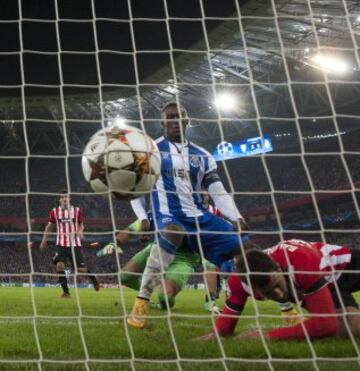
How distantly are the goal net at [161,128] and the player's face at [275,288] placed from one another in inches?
5.4

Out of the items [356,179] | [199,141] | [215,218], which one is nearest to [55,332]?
[215,218]

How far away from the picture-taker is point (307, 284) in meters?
3.13

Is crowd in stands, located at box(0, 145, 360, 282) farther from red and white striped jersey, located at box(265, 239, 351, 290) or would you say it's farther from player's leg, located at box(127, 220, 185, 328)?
red and white striped jersey, located at box(265, 239, 351, 290)

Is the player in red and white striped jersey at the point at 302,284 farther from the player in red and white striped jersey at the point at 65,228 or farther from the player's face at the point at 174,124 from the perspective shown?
the player in red and white striped jersey at the point at 65,228

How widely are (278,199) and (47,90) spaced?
40.0ft

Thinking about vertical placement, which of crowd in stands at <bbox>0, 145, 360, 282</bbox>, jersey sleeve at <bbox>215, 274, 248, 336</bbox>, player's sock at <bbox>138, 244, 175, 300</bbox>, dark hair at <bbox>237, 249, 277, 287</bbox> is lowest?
jersey sleeve at <bbox>215, 274, 248, 336</bbox>

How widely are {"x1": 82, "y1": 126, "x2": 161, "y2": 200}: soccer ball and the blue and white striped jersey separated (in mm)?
567

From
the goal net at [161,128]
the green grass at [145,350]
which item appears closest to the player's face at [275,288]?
the goal net at [161,128]

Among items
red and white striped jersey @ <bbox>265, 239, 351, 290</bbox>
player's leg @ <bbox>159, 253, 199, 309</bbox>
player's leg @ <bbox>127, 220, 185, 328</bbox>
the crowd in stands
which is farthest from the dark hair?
the crowd in stands

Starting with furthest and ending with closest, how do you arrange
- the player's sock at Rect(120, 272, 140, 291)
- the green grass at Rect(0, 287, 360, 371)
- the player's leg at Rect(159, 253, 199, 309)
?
1. the player's sock at Rect(120, 272, 140, 291)
2. the player's leg at Rect(159, 253, 199, 309)
3. the green grass at Rect(0, 287, 360, 371)

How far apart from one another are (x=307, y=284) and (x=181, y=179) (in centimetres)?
161

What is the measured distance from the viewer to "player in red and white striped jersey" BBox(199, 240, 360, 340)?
2.93 m

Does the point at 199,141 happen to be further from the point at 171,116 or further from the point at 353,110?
the point at 171,116

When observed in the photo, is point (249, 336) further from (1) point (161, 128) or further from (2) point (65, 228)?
(1) point (161, 128)
